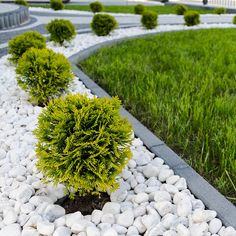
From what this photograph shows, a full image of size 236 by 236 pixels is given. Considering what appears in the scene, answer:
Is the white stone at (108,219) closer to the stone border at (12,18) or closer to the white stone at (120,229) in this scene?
the white stone at (120,229)

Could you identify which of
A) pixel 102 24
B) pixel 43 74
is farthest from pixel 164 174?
pixel 102 24

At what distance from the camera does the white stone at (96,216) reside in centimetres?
237

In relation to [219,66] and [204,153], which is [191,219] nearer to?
[204,153]

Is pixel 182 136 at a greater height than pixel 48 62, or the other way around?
pixel 48 62

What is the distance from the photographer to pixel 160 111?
12.6 feet

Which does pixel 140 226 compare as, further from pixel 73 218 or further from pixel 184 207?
pixel 73 218

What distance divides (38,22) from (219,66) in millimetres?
8267

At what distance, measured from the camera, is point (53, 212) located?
2434 mm

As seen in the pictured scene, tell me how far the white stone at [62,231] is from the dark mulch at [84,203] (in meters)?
0.24

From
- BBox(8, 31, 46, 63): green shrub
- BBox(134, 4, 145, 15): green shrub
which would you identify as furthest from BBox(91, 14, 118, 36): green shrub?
BBox(134, 4, 145, 15): green shrub

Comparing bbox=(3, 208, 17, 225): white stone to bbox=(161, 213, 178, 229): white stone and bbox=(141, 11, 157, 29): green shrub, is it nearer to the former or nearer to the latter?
bbox=(161, 213, 178, 229): white stone

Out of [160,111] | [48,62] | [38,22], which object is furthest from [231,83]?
[38,22]

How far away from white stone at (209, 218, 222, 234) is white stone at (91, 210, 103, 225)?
69cm

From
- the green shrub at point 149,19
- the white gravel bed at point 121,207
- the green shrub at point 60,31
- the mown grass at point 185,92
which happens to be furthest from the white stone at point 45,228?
the green shrub at point 149,19
